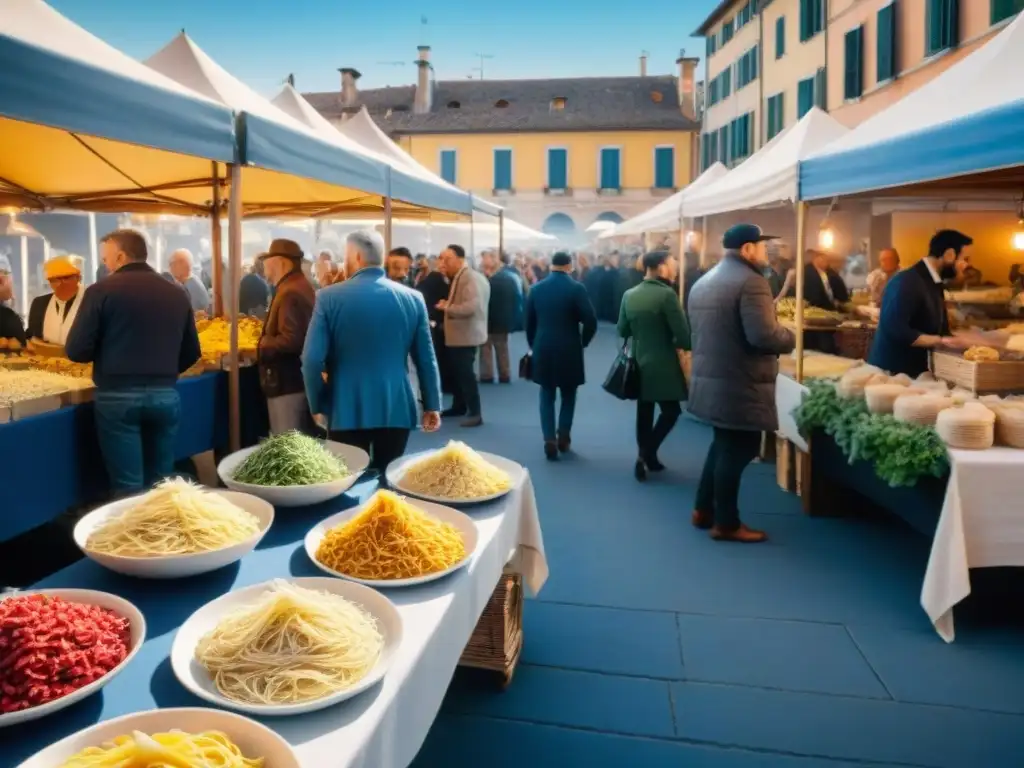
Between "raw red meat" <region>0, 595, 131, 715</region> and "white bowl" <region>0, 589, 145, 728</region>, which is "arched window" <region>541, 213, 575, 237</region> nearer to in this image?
"white bowl" <region>0, 589, 145, 728</region>

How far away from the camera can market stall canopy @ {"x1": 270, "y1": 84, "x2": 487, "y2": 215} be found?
7.08m

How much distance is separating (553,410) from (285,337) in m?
2.68

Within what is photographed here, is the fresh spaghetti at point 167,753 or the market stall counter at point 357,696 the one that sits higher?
the fresh spaghetti at point 167,753

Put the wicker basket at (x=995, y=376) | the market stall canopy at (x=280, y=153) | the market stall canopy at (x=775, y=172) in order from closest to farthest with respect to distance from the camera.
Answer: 1. the market stall canopy at (x=280, y=153)
2. the wicker basket at (x=995, y=376)
3. the market stall canopy at (x=775, y=172)

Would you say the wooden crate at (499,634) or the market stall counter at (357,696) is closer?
the market stall counter at (357,696)

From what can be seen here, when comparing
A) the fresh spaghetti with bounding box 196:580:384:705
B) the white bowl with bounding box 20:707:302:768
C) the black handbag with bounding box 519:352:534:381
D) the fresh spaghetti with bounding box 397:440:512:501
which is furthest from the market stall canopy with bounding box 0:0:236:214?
the black handbag with bounding box 519:352:534:381

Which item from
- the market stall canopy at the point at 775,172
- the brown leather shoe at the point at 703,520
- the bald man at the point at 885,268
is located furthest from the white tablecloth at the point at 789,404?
the bald man at the point at 885,268

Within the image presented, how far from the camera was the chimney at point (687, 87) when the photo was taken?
119 feet

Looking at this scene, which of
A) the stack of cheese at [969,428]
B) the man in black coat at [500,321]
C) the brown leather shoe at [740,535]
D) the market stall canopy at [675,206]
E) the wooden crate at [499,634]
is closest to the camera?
the wooden crate at [499,634]

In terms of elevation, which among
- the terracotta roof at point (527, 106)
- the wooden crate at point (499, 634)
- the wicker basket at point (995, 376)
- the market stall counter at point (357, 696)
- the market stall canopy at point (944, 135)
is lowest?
the wooden crate at point (499, 634)

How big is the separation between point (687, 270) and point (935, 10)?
20.6 feet

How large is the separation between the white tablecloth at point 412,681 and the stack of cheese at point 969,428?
7.28ft

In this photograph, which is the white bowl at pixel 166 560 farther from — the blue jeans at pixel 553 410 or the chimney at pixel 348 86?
the chimney at pixel 348 86

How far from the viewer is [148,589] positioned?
6.60ft
